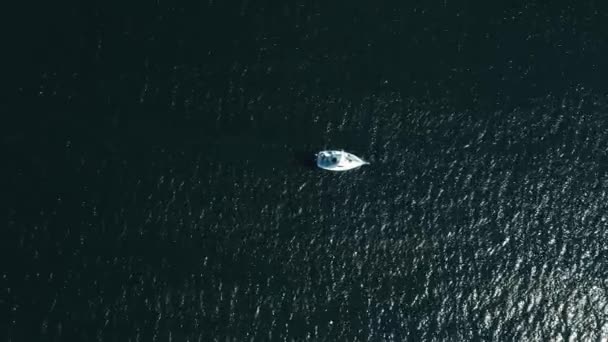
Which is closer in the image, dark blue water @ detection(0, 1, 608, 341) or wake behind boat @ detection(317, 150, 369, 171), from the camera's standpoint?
dark blue water @ detection(0, 1, 608, 341)

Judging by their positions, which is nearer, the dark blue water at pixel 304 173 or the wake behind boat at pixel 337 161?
the dark blue water at pixel 304 173

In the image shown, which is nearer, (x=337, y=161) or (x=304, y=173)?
(x=337, y=161)

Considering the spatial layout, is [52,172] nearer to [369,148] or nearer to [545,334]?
[369,148]

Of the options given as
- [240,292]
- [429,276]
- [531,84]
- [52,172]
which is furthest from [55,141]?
[531,84]
